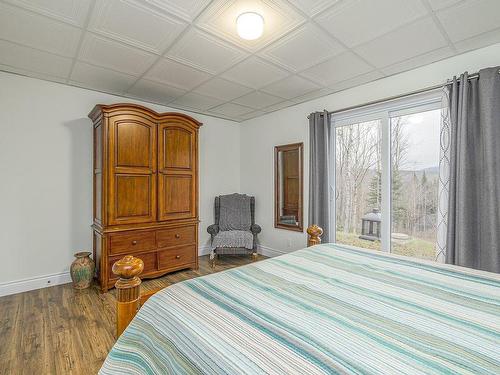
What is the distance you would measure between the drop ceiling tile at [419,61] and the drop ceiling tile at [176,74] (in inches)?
79.4

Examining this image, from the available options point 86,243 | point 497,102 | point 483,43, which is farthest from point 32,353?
point 483,43

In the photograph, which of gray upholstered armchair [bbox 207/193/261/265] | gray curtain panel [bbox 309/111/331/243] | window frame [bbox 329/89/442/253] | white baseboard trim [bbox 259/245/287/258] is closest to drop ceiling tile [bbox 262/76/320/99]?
gray curtain panel [bbox 309/111/331/243]

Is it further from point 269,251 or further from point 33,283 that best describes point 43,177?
point 269,251

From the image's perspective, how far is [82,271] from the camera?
2.97 meters

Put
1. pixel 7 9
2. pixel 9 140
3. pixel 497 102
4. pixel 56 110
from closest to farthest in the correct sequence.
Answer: pixel 7 9 < pixel 497 102 < pixel 9 140 < pixel 56 110

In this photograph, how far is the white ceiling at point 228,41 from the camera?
180 cm

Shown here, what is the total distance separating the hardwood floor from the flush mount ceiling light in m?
2.63

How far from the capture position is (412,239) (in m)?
2.86

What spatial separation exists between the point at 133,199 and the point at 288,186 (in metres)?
2.35

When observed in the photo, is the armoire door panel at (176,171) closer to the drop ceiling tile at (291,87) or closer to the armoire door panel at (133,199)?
the armoire door panel at (133,199)

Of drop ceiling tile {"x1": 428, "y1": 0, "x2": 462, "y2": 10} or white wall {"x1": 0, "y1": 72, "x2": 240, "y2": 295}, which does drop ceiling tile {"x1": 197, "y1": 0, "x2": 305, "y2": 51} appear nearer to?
drop ceiling tile {"x1": 428, "y1": 0, "x2": 462, "y2": 10}

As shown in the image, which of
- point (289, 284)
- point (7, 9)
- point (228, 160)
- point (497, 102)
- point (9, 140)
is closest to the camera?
point (289, 284)

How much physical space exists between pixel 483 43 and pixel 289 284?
107 inches

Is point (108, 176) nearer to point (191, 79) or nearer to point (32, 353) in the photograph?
point (191, 79)
